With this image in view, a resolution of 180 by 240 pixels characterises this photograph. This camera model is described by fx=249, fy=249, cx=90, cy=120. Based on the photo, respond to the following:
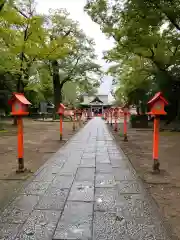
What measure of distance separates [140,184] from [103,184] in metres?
0.61

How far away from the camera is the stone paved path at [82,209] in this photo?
2.49 meters

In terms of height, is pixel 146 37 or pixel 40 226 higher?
pixel 146 37

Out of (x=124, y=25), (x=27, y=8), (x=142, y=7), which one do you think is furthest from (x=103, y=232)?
(x=27, y=8)

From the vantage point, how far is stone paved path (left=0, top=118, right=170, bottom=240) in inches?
98.0

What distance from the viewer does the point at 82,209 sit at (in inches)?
120

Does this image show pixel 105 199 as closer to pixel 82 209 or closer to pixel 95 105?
pixel 82 209

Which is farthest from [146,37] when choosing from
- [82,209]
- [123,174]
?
[82,209]

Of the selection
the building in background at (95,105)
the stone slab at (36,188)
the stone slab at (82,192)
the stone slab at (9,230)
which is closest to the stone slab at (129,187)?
the stone slab at (82,192)

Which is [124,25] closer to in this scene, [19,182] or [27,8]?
[27,8]

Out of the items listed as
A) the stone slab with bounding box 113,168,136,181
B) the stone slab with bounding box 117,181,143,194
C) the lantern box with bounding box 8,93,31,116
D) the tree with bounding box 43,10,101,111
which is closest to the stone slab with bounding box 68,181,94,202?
the stone slab with bounding box 117,181,143,194

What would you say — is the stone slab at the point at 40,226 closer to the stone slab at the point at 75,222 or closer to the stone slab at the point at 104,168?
the stone slab at the point at 75,222

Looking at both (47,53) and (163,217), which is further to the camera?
(47,53)

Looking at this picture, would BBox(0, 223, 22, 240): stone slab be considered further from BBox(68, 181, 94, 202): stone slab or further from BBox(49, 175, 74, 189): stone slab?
BBox(49, 175, 74, 189): stone slab

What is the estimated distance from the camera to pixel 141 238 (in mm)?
2402
